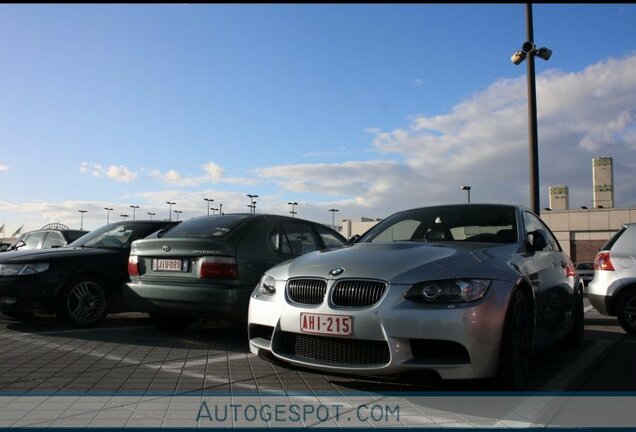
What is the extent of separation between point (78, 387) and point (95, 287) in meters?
3.43

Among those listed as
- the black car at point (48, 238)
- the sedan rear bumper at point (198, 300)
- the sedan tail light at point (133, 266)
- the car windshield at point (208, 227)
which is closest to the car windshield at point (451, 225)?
the sedan rear bumper at point (198, 300)

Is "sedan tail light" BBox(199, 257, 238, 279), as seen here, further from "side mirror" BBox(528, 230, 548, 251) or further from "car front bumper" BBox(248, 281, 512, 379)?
"side mirror" BBox(528, 230, 548, 251)

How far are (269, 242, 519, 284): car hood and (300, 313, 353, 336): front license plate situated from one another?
1.07 ft

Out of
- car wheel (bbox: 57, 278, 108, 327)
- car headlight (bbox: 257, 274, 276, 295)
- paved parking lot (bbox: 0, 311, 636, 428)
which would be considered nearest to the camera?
paved parking lot (bbox: 0, 311, 636, 428)

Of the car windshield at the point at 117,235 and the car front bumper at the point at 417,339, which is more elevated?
the car windshield at the point at 117,235

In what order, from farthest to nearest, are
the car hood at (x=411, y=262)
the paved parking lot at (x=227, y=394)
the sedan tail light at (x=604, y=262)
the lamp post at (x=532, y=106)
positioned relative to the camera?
the lamp post at (x=532, y=106) → the sedan tail light at (x=604, y=262) → the car hood at (x=411, y=262) → the paved parking lot at (x=227, y=394)

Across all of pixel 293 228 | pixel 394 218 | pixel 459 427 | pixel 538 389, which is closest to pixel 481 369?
pixel 459 427

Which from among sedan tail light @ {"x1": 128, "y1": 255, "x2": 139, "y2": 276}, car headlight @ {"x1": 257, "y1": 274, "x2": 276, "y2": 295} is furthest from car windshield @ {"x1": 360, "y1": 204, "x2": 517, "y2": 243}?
sedan tail light @ {"x1": 128, "y1": 255, "x2": 139, "y2": 276}

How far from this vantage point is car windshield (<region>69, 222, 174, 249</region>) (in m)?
8.41

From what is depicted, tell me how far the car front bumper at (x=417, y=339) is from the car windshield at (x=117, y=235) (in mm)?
5066

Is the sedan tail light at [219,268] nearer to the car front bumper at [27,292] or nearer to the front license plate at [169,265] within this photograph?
the front license plate at [169,265]

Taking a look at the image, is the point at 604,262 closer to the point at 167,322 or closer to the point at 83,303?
the point at 167,322

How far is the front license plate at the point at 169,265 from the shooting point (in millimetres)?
6477

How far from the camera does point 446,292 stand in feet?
13.2
